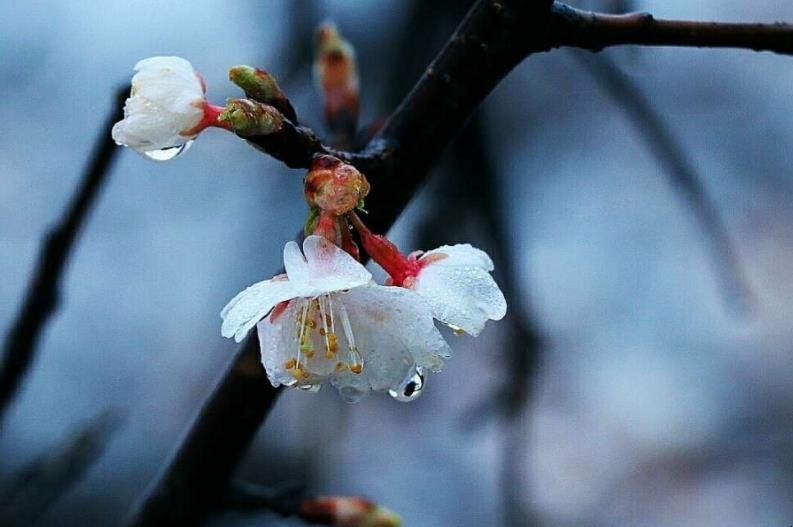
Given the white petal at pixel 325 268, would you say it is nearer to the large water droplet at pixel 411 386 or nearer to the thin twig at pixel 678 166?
the large water droplet at pixel 411 386

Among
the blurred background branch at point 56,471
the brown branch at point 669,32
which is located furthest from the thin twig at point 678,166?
the blurred background branch at point 56,471

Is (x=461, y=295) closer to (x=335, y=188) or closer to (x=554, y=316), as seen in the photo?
(x=335, y=188)

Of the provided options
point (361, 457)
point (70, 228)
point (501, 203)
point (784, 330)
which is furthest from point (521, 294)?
point (784, 330)

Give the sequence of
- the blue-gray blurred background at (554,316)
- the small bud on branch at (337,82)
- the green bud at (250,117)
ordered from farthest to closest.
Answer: the blue-gray blurred background at (554,316)
the small bud on branch at (337,82)
the green bud at (250,117)

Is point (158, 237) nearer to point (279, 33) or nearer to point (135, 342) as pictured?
point (135, 342)

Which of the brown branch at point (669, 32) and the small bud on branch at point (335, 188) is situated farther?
the brown branch at point (669, 32)

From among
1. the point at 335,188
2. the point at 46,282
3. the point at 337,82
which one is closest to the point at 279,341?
the point at 335,188
